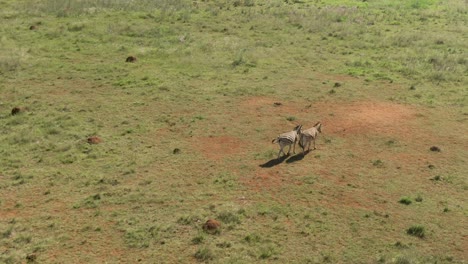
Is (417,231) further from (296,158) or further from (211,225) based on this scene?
(211,225)

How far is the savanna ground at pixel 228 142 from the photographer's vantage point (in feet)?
61.6

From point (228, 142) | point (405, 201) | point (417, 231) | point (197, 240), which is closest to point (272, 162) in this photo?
point (228, 142)

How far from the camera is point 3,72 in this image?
3744 cm

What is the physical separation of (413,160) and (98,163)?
17.5 m

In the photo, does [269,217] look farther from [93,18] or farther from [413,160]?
[93,18]

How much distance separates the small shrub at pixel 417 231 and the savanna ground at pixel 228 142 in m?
0.19

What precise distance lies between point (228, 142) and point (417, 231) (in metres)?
12.0

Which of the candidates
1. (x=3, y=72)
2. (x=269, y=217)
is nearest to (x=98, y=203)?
(x=269, y=217)

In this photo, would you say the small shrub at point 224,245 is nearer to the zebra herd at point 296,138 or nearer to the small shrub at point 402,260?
the small shrub at point 402,260

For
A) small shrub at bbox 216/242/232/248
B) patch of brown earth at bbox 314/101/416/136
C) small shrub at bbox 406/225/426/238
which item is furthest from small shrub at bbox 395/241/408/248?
patch of brown earth at bbox 314/101/416/136

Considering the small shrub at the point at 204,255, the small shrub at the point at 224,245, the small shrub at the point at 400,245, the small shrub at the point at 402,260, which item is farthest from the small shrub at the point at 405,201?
the small shrub at the point at 204,255

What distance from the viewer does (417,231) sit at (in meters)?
19.1

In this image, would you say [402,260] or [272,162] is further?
[272,162]

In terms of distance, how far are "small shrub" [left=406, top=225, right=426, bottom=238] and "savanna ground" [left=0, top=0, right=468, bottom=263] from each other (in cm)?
19
